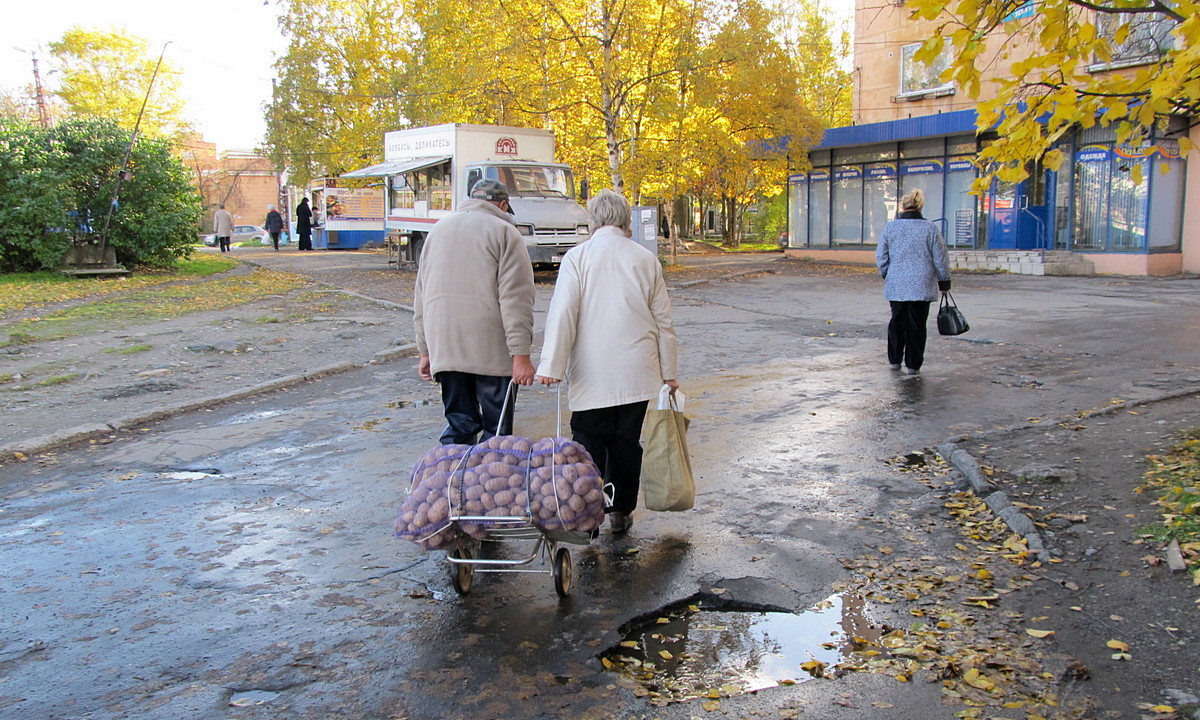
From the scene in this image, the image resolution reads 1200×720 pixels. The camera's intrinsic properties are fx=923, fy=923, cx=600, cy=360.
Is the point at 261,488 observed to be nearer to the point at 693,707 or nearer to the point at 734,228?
the point at 693,707

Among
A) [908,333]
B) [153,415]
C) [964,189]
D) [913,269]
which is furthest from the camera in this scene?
[964,189]

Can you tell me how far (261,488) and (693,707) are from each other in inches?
150

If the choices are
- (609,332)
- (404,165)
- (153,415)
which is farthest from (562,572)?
(404,165)

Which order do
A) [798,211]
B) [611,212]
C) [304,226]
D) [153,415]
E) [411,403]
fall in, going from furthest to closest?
[304,226], [798,211], [411,403], [153,415], [611,212]

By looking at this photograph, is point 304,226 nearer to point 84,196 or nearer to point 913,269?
point 84,196

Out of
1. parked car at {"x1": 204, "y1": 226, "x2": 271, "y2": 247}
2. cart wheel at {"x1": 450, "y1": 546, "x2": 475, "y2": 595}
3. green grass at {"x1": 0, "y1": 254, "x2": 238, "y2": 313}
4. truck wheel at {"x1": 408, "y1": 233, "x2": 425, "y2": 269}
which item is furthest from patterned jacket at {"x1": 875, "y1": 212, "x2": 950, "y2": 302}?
parked car at {"x1": 204, "y1": 226, "x2": 271, "y2": 247}

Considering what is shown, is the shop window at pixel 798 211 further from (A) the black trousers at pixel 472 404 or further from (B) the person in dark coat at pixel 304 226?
(A) the black trousers at pixel 472 404

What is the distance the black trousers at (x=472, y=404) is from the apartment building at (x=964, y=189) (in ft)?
53.0

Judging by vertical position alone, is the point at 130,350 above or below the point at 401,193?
below

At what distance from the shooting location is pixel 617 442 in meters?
4.86

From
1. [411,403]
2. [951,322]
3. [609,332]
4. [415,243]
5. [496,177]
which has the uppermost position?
[496,177]

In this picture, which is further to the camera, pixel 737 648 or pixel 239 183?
pixel 239 183

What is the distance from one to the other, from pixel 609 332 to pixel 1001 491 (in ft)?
8.54

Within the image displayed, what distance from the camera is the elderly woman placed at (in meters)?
4.64
